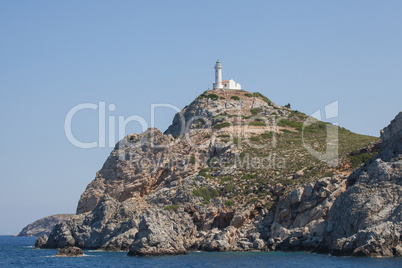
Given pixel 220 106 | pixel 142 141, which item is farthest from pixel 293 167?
pixel 220 106

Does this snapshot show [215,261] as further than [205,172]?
No

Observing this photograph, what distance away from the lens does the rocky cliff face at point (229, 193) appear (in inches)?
2137

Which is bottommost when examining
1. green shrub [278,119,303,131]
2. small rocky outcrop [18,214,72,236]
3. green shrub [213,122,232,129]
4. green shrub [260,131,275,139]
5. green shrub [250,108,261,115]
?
small rocky outcrop [18,214,72,236]

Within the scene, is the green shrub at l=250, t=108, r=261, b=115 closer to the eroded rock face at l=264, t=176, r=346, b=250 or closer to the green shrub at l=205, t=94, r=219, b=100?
the green shrub at l=205, t=94, r=219, b=100

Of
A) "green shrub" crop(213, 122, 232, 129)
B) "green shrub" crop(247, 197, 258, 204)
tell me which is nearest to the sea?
"green shrub" crop(247, 197, 258, 204)

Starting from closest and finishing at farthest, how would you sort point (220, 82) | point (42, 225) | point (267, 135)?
point (267, 135) < point (220, 82) < point (42, 225)

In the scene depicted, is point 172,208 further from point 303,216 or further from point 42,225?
point 42,225

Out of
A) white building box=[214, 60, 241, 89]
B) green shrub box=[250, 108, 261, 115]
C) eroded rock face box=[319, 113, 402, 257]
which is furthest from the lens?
white building box=[214, 60, 241, 89]

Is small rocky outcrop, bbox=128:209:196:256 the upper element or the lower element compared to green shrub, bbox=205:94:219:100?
lower

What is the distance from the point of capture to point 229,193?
6938cm

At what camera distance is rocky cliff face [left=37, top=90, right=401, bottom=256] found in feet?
178

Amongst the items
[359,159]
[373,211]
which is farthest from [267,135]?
[373,211]

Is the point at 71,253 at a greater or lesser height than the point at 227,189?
lesser

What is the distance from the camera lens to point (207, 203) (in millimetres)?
67500
